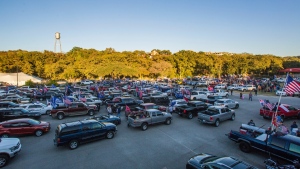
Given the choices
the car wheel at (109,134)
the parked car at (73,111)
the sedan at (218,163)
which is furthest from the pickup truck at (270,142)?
the parked car at (73,111)

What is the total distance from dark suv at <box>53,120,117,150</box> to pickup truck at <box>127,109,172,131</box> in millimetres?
2288

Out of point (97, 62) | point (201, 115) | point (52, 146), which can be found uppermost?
point (97, 62)

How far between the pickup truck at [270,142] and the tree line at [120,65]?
51678mm

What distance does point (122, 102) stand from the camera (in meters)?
23.1

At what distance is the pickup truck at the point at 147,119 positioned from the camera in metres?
15.5

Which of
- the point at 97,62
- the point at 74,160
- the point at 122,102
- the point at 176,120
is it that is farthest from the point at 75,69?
the point at 74,160

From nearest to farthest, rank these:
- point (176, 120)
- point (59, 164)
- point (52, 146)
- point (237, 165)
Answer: point (237, 165) → point (59, 164) → point (52, 146) → point (176, 120)

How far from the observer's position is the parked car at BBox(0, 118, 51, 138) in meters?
13.4

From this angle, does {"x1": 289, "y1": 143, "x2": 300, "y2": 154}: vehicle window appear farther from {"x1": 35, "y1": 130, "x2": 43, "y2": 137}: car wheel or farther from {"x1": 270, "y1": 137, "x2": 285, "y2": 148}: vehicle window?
{"x1": 35, "y1": 130, "x2": 43, "y2": 137}: car wheel

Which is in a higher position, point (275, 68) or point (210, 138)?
point (275, 68)

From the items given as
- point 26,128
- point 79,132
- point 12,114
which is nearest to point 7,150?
point 79,132

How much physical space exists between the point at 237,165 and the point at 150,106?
13.4 metres

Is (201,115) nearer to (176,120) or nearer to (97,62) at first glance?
(176,120)

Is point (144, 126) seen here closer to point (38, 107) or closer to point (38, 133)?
point (38, 133)
